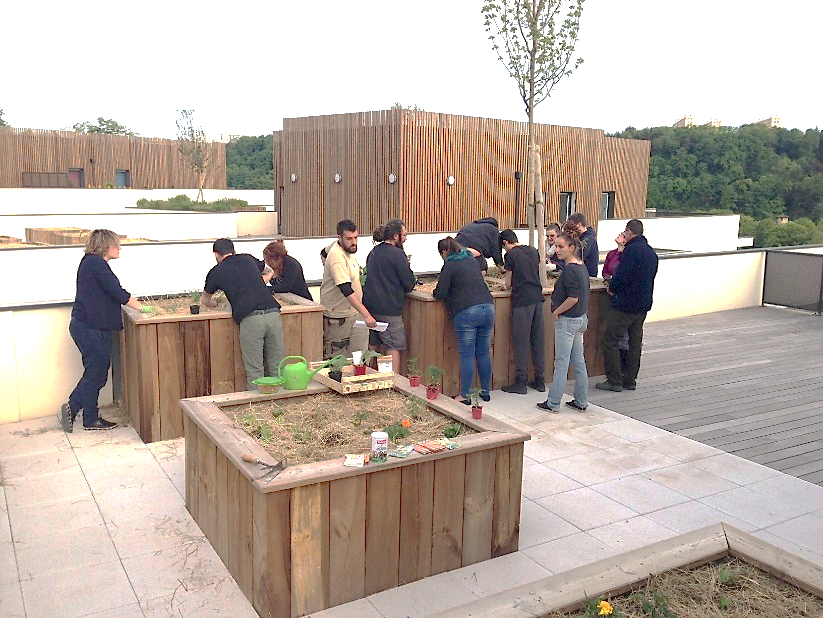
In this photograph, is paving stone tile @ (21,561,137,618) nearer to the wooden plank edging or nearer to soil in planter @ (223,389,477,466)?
soil in planter @ (223,389,477,466)

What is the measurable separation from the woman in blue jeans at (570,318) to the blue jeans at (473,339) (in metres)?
0.58

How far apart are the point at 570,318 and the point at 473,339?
2.84 ft

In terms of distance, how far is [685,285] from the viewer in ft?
37.8

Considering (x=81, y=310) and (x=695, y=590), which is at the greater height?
(x=81, y=310)

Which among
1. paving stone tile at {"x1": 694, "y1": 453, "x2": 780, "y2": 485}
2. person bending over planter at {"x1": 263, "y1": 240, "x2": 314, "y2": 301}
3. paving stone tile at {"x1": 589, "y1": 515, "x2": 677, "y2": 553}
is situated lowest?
paving stone tile at {"x1": 589, "y1": 515, "x2": 677, "y2": 553}

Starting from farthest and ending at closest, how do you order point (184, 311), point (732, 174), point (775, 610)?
point (732, 174) < point (184, 311) < point (775, 610)

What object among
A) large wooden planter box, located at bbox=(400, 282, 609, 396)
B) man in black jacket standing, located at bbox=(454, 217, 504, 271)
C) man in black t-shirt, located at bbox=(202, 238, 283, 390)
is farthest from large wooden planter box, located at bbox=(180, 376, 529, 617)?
man in black jacket standing, located at bbox=(454, 217, 504, 271)

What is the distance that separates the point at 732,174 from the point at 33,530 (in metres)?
53.9

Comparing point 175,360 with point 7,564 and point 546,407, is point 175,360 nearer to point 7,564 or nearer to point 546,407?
point 7,564

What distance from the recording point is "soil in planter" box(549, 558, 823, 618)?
2.85 metres

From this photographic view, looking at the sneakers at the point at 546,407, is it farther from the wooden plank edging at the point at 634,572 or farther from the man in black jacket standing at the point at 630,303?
the wooden plank edging at the point at 634,572

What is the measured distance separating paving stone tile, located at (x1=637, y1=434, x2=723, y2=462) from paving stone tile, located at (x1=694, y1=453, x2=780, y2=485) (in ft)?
0.26

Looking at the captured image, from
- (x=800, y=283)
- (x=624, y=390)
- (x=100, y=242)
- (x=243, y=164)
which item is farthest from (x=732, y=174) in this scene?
(x=100, y=242)

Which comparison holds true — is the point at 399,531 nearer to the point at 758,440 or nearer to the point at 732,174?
the point at 758,440
